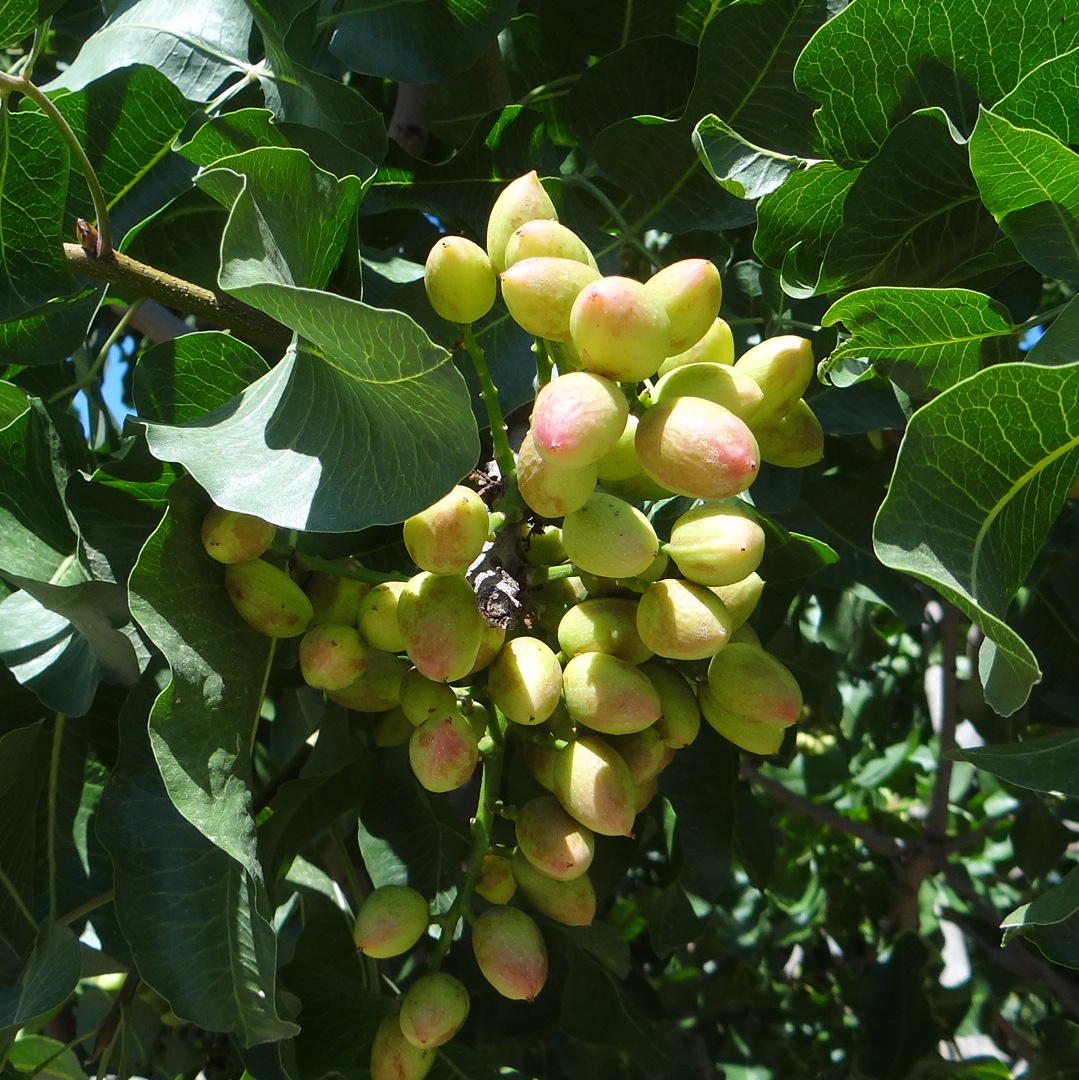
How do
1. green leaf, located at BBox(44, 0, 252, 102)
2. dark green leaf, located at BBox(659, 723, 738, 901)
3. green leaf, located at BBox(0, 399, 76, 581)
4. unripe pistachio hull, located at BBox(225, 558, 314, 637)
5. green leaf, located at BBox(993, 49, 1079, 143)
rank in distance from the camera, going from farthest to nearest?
dark green leaf, located at BBox(659, 723, 738, 901), green leaf, located at BBox(44, 0, 252, 102), green leaf, located at BBox(0, 399, 76, 581), unripe pistachio hull, located at BBox(225, 558, 314, 637), green leaf, located at BBox(993, 49, 1079, 143)

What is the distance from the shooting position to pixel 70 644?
88cm

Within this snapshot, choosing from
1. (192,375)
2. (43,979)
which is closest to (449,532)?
(192,375)

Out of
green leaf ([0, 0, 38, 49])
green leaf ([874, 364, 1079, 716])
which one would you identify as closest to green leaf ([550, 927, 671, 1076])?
green leaf ([874, 364, 1079, 716])

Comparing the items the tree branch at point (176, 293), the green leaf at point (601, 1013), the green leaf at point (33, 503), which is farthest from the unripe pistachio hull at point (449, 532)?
the green leaf at point (601, 1013)

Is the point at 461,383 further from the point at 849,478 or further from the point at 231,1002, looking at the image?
the point at 849,478

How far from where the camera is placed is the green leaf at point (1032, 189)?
25.1 inches

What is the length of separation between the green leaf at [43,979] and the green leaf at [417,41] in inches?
31.1

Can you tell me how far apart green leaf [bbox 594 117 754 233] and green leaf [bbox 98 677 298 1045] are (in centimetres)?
64

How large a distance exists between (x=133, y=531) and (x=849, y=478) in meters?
0.84

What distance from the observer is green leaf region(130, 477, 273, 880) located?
0.71m

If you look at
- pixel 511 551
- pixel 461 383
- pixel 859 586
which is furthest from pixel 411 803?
pixel 859 586

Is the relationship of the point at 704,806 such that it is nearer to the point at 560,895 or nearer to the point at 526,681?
the point at 560,895

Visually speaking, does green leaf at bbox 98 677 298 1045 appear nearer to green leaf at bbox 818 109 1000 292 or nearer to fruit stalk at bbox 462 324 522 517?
fruit stalk at bbox 462 324 522 517

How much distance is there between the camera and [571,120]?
1085mm
